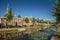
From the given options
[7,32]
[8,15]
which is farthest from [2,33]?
[8,15]

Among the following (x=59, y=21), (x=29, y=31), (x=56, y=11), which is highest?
(x=56, y=11)

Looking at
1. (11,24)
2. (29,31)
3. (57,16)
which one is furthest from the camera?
(29,31)

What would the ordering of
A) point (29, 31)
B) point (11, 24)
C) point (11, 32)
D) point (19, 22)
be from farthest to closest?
point (19, 22) < point (29, 31) < point (11, 24) < point (11, 32)

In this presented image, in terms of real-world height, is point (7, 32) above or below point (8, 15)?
below

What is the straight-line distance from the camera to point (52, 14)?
8367 mm

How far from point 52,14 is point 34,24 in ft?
22.5

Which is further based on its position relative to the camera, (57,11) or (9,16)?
(9,16)

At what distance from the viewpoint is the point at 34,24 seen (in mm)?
15148

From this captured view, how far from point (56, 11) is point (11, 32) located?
13.0ft

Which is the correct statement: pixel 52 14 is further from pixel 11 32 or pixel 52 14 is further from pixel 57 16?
pixel 11 32

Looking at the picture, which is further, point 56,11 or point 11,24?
point 11,24

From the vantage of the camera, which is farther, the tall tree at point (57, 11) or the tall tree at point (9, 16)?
the tall tree at point (9, 16)

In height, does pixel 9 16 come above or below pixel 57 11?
below

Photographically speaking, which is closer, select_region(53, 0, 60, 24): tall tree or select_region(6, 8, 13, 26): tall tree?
select_region(53, 0, 60, 24): tall tree
